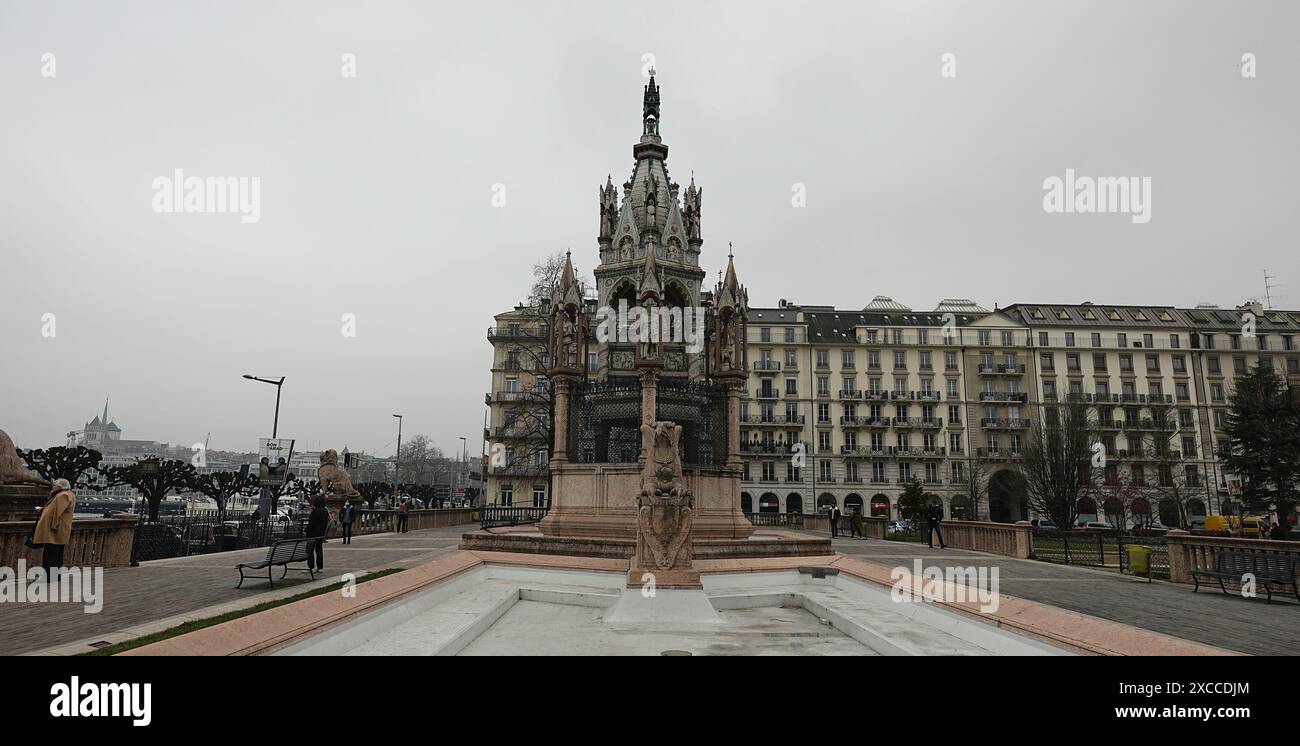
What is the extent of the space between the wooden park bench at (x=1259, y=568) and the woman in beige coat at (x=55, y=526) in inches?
820

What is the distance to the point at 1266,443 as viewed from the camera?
36219 millimetres

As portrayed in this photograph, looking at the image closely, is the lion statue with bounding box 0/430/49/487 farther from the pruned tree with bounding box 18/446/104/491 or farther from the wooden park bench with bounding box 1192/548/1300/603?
the wooden park bench with bounding box 1192/548/1300/603

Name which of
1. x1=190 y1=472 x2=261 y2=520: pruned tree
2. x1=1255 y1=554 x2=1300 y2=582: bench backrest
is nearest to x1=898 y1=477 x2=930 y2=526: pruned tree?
x1=1255 y1=554 x2=1300 y2=582: bench backrest

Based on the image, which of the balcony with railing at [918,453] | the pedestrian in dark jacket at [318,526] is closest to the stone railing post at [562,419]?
the pedestrian in dark jacket at [318,526]

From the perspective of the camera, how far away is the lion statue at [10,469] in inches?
572

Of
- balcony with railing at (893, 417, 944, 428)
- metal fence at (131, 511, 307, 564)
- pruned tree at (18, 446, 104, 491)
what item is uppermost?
balcony with railing at (893, 417, 944, 428)

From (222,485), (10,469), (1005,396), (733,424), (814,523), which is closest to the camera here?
(10,469)

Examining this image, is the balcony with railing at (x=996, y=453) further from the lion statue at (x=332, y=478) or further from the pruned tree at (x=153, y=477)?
the pruned tree at (x=153, y=477)

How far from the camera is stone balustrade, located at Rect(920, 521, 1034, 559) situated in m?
21.2

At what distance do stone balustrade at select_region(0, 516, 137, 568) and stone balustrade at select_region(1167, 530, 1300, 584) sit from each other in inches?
949

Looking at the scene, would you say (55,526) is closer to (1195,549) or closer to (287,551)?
(287,551)

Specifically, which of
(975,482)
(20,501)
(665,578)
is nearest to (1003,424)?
(975,482)

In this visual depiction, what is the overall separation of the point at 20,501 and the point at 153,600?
8665 millimetres
